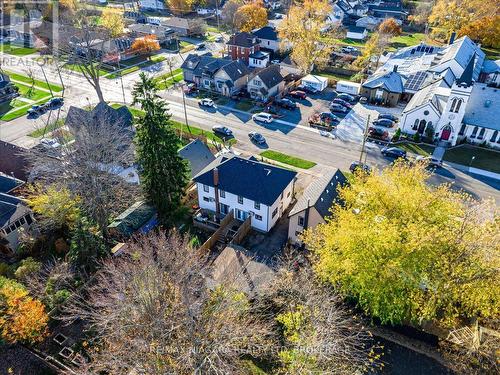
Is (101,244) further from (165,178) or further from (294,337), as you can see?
(294,337)

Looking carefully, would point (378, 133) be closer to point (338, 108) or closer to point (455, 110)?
point (455, 110)

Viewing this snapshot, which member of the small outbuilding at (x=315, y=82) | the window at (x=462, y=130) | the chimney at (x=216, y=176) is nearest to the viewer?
the chimney at (x=216, y=176)

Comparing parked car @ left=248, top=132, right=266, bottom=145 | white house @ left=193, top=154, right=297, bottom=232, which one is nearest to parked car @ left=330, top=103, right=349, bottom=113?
parked car @ left=248, top=132, right=266, bottom=145

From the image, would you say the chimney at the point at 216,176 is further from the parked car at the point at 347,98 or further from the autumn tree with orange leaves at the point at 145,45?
the autumn tree with orange leaves at the point at 145,45

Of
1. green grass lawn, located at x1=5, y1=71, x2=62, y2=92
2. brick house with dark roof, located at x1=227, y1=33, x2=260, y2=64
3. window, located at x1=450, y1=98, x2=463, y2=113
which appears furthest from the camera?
brick house with dark roof, located at x1=227, y1=33, x2=260, y2=64

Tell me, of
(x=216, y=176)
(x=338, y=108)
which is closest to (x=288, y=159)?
(x=216, y=176)

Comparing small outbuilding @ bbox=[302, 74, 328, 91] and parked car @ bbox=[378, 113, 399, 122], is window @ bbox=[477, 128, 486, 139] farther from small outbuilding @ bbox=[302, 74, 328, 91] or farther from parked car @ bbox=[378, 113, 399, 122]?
small outbuilding @ bbox=[302, 74, 328, 91]

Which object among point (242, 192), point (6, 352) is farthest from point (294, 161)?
point (6, 352)

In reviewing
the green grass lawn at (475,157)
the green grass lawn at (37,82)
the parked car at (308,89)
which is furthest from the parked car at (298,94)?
the green grass lawn at (37,82)
